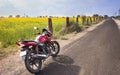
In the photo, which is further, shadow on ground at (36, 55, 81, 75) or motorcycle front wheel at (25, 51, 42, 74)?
shadow on ground at (36, 55, 81, 75)

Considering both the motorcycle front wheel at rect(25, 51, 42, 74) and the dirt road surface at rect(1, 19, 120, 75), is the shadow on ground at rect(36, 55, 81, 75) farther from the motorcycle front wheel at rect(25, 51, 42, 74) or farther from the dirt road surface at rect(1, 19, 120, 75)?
the motorcycle front wheel at rect(25, 51, 42, 74)

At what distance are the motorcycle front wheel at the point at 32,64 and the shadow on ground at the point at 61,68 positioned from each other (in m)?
0.20

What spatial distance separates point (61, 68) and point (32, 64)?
105cm

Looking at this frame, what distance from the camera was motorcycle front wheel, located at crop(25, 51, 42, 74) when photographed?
7732mm

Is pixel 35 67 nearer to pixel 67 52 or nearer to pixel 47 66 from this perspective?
pixel 47 66

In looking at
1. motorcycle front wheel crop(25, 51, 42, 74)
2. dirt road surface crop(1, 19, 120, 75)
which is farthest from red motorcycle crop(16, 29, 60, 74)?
dirt road surface crop(1, 19, 120, 75)

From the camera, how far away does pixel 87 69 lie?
8.29 m

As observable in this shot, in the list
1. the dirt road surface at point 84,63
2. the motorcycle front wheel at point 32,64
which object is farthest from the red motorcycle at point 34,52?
the dirt road surface at point 84,63

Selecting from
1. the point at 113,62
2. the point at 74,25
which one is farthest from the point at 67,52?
the point at 74,25

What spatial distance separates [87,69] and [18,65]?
266 centimetres

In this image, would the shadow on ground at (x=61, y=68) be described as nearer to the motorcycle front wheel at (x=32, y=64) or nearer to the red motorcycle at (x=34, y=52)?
the motorcycle front wheel at (x=32, y=64)

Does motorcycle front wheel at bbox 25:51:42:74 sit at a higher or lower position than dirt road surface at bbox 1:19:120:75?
higher

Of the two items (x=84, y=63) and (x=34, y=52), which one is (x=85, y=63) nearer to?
(x=84, y=63)

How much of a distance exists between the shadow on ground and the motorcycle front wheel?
8.0 inches
